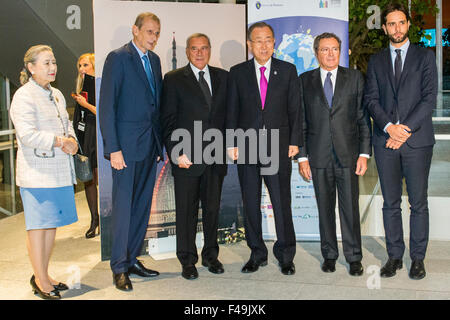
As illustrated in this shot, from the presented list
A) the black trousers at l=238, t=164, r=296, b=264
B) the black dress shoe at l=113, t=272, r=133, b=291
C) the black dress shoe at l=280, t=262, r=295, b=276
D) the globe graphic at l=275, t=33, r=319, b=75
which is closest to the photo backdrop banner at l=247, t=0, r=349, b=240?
the globe graphic at l=275, t=33, r=319, b=75

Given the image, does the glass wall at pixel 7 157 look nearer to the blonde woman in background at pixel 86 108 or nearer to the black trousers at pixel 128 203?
the blonde woman in background at pixel 86 108

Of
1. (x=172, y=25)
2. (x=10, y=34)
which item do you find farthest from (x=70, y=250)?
(x=10, y=34)

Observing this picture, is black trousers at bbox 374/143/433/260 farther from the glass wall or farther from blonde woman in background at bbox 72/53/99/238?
the glass wall

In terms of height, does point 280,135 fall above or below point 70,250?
above

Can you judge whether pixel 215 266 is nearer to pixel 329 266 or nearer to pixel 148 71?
pixel 329 266

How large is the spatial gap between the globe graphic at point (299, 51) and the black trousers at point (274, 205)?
1170mm

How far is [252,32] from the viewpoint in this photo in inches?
162

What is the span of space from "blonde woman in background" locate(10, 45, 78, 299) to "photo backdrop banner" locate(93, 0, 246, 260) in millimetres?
783

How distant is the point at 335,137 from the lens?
407 cm

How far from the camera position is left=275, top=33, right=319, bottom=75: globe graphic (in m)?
4.87
